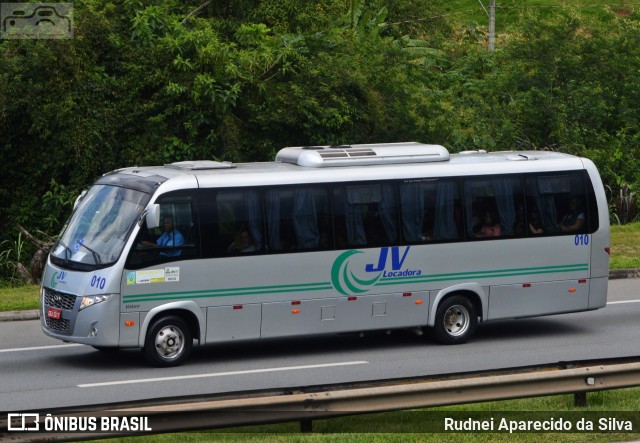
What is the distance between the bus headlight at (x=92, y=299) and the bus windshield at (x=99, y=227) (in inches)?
16.0

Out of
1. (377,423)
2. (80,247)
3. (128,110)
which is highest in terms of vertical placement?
(128,110)

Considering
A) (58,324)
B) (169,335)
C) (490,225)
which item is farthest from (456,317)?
(58,324)

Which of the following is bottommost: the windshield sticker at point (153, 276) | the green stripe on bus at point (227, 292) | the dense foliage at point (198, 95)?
the green stripe on bus at point (227, 292)

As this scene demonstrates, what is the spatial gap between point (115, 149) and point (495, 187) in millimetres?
10400

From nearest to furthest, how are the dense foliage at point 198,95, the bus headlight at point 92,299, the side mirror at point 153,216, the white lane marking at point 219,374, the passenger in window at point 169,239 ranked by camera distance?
the white lane marking at point 219,374 → the bus headlight at point 92,299 → the side mirror at point 153,216 → the passenger in window at point 169,239 → the dense foliage at point 198,95

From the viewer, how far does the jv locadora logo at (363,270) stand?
631 inches

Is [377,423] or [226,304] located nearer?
[377,423]

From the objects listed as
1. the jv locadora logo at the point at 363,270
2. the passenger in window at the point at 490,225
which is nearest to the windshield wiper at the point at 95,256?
the jv locadora logo at the point at 363,270

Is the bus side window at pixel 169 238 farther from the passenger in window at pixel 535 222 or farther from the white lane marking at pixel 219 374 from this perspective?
the passenger in window at pixel 535 222

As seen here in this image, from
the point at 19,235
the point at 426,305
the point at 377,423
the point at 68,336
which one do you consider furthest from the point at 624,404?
the point at 19,235

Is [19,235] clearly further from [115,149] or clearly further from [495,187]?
[495,187]

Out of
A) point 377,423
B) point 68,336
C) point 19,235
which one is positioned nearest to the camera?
point 377,423

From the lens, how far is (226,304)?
50.2ft

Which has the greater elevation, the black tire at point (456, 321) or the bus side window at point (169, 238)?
the bus side window at point (169, 238)
